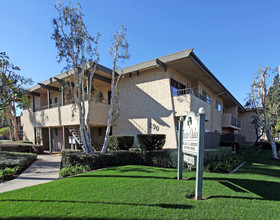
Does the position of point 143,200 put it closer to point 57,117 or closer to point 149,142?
point 149,142

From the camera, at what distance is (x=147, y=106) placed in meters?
13.4

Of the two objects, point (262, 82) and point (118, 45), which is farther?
point (262, 82)

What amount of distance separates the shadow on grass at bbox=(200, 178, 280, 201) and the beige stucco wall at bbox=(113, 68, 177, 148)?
237 inches

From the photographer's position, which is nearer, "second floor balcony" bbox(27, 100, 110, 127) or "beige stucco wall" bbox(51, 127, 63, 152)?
"second floor balcony" bbox(27, 100, 110, 127)

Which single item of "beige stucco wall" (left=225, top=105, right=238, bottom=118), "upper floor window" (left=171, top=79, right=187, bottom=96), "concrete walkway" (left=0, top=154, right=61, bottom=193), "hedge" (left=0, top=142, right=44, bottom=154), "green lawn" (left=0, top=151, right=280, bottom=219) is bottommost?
"hedge" (left=0, top=142, right=44, bottom=154)

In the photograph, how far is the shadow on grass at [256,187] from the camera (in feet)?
15.2

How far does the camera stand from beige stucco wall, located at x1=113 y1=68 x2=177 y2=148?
12.3 meters

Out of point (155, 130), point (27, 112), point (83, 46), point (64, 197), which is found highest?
point (83, 46)

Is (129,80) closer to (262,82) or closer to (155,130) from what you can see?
(155,130)

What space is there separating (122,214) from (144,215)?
0.45 m

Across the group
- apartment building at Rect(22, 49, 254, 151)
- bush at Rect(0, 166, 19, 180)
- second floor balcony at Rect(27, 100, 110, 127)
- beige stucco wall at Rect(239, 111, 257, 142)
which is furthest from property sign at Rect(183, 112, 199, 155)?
beige stucco wall at Rect(239, 111, 257, 142)

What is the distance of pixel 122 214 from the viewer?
3.41 metres

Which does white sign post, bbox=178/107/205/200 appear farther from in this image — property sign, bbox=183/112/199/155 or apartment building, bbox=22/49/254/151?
apartment building, bbox=22/49/254/151

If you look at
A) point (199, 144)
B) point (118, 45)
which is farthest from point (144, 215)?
point (118, 45)
